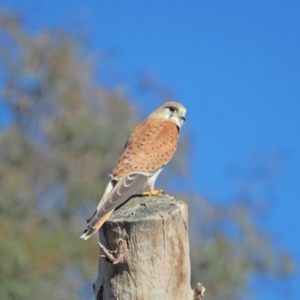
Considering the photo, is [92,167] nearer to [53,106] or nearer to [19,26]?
[53,106]

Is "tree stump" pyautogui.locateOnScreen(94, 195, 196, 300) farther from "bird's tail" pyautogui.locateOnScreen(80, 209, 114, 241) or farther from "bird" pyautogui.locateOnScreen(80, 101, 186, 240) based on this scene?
"bird" pyautogui.locateOnScreen(80, 101, 186, 240)

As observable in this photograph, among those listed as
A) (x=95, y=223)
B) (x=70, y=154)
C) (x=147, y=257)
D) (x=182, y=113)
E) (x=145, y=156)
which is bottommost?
(x=147, y=257)

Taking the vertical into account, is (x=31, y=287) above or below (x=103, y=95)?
below

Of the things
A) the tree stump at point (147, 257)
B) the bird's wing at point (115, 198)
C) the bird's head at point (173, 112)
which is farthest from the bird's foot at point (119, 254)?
the bird's head at point (173, 112)

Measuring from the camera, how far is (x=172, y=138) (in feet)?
17.8

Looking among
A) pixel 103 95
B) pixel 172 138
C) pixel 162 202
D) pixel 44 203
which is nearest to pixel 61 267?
pixel 44 203

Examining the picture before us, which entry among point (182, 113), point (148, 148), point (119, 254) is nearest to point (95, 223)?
point (119, 254)

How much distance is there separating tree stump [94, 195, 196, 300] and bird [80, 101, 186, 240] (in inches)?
14.9

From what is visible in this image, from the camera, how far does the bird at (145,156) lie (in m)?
4.57

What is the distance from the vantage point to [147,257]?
3686mm

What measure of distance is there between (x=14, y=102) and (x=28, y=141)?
0.84m

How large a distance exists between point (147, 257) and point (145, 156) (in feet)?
4.88

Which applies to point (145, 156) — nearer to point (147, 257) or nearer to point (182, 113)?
point (182, 113)

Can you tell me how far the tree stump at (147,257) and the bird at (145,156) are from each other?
38cm
